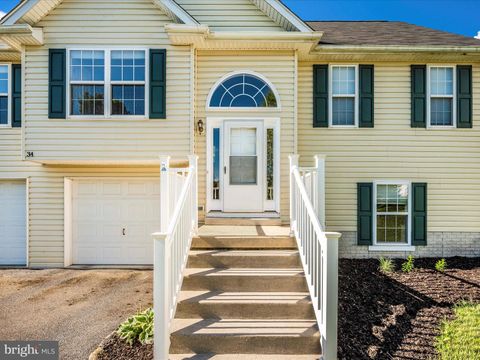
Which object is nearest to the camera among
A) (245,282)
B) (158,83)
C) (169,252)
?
(169,252)

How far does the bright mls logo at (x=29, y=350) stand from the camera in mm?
3951

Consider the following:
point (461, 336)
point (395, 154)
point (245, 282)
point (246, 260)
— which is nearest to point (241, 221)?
point (246, 260)

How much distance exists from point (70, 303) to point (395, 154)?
725cm

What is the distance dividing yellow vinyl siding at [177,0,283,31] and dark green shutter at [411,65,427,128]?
3.36 meters

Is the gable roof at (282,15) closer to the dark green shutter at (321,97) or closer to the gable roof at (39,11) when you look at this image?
the dark green shutter at (321,97)

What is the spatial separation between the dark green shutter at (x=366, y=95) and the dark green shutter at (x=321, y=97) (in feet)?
2.70

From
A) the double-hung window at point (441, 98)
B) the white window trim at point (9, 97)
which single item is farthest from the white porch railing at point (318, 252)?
the white window trim at point (9, 97)

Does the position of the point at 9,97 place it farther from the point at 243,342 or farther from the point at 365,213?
the point at 365,213

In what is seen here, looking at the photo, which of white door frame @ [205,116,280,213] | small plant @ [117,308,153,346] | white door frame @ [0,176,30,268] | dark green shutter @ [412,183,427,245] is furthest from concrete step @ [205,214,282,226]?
white door frame @ [0,176,30,268]

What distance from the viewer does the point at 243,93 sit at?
7.43 metres

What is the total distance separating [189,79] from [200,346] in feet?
17.0

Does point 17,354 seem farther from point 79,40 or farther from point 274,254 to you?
point 79,40

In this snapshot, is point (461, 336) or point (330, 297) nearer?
point (330, 297)

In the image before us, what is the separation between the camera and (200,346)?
138 inches
